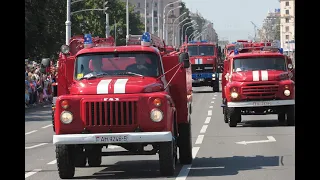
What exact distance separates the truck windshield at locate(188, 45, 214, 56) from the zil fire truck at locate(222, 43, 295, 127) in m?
25.2

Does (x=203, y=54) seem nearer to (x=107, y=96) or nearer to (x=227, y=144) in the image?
(x=227, y=144)

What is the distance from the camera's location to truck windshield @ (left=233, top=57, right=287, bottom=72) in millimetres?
27344

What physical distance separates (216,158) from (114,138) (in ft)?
12.5

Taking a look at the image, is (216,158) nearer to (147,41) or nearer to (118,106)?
(147,41)

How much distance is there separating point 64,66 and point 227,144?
19.4 feet

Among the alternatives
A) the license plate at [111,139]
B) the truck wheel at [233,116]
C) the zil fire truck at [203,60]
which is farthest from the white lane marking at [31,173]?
the zil fire truck at [203,60]

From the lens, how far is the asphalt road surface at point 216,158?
1522 centimetres

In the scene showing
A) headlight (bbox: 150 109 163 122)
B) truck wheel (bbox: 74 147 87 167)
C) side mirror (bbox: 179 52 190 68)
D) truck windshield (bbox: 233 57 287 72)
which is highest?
side mirror (bbox: 179 52 190 68)

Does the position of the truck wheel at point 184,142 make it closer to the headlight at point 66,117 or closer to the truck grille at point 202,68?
the headlight at point 66,117

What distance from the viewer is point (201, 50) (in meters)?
53.7

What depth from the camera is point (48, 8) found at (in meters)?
67.3

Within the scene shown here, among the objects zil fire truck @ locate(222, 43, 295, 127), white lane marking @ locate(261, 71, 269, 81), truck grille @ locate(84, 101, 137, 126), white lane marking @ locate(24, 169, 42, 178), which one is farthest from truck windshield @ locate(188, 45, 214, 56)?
truck grille @ locate(84, 101, 137, 126)

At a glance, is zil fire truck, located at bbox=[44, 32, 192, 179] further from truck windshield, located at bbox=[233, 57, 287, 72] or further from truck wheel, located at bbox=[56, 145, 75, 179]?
truck windshield, located at bbox=[233, 57, 287, 72]
